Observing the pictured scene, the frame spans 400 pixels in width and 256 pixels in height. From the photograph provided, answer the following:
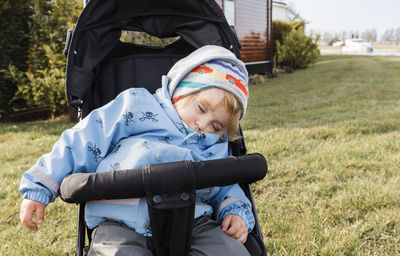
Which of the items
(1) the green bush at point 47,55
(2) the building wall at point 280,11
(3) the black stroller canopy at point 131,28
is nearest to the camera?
(3) the black stroller canopy at point 131,28

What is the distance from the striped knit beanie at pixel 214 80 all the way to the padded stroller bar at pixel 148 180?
0.65 metres

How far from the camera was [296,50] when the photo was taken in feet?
49.3

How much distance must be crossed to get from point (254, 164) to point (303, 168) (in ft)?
7.41

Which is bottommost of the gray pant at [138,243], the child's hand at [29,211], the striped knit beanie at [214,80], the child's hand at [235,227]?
the child's hand at [235,227]

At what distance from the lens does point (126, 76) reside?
2314mm

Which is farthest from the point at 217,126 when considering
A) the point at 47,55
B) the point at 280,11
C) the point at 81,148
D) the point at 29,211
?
the point at 280,11

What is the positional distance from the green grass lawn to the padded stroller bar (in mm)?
1192

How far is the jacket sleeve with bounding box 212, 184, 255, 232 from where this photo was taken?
1726mm

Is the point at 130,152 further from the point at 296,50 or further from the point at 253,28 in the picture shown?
the point at 296,50

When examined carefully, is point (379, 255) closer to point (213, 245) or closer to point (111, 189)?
point (213, 245)

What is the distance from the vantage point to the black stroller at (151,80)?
1235mm

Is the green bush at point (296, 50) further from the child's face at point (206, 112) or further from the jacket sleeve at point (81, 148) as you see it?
the jacket sleeve at point (81, 148)

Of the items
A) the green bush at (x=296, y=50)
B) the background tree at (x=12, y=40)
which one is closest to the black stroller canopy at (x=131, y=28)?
the background tree at (x=12, y=40)

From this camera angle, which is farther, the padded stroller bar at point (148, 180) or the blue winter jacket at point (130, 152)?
the blue winter jacket at point (130, 152)
